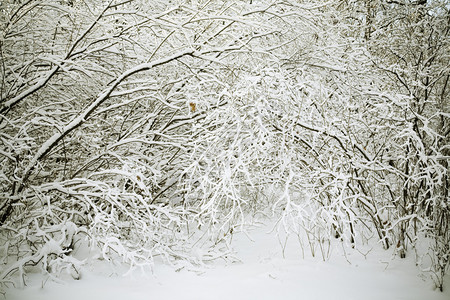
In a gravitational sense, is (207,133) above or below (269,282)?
above

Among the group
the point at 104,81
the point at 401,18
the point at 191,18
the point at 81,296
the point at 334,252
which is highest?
the point at 401,18

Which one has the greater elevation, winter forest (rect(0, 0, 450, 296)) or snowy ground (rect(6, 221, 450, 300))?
winter forest (rect(0, 0, 450, 296))

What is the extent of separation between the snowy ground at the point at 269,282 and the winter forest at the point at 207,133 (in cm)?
15

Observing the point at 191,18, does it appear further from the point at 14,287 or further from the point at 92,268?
the point at 14,287

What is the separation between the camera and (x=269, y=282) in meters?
3.47

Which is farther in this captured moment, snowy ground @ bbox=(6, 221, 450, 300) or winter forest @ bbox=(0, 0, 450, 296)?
winter forest @ bbox=(0, 0, 450, 296)

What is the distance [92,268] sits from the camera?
362 cm

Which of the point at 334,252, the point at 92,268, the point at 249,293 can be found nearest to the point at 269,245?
the point at 334,252

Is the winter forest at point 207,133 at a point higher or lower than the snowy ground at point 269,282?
higher

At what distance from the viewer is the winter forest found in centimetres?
349

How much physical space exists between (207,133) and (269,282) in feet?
5.73

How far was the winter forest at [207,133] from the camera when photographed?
137 inches

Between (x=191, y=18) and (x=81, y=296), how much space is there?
2855mm

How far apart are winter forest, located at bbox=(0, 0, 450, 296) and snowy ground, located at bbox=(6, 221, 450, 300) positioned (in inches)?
6.1
